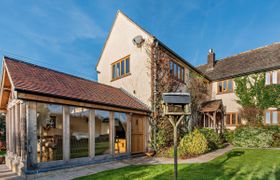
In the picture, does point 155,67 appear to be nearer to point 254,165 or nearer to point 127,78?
point 127,78

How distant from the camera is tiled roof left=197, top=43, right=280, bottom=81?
17766mm

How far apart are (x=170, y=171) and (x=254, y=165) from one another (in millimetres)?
4079

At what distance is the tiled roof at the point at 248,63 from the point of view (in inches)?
699

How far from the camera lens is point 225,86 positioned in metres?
20.3

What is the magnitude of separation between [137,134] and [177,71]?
6.66m

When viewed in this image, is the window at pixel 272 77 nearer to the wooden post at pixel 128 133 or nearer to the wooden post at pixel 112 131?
the wooden post at pixel 128 133

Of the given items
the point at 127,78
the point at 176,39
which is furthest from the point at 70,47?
the point at 127,78

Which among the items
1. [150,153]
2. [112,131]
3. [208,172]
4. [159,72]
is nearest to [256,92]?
[159,72]

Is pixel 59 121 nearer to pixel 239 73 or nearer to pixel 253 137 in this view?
pixel 253 137

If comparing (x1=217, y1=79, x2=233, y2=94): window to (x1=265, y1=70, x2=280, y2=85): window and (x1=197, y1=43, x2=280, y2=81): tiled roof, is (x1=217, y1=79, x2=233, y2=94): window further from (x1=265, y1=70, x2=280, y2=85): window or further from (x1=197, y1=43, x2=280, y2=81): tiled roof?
(x1=265, y1=70, x2=280, y2=85): window

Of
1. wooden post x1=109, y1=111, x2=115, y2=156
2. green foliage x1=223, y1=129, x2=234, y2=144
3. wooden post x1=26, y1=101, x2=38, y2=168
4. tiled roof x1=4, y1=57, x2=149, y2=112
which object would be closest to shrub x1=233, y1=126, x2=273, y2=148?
green foliage x1=223, y1=129, x2=234, y2=144

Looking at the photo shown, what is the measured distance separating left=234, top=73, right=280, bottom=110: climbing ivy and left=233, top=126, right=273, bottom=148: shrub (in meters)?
3.00

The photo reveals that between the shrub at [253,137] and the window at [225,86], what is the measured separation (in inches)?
210

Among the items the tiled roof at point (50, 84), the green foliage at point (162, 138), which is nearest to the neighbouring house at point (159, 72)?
the green foliage at point (162, 138)
